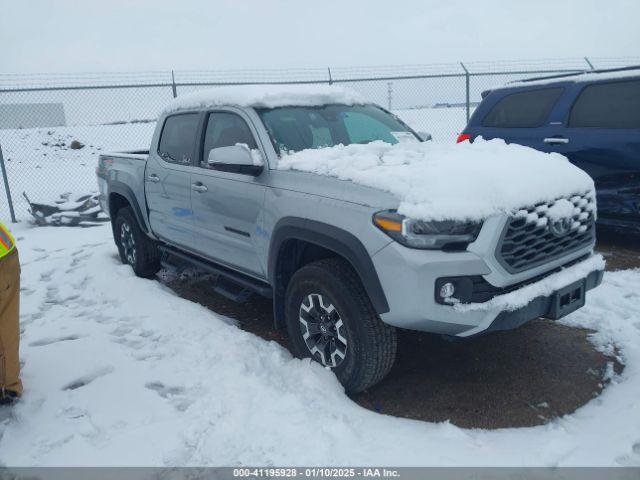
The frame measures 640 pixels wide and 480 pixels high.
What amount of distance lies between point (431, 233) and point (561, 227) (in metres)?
0.90

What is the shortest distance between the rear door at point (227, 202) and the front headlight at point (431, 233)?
4.01ft

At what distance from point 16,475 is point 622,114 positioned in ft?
19.5

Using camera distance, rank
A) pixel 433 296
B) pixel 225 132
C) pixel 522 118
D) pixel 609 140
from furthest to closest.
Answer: pixel 522 118, pixel 609 140, pixel 225 132, pixel 433 296

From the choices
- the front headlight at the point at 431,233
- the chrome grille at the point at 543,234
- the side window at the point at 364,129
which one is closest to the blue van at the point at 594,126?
the chrome grille at the point at 543,234

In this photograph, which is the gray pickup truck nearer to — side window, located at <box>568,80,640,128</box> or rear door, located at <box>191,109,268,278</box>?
rear door, located at <box>191,109,268,278</box>

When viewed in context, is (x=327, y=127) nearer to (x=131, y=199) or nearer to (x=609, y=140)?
(x=131, y=199)

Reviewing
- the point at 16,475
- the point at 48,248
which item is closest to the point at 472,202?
Result: the point at 16,475

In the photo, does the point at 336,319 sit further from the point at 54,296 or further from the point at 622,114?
the point at 622,114

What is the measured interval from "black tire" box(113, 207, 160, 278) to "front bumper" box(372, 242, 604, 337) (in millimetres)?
3572

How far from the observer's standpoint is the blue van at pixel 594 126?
17.0 feet

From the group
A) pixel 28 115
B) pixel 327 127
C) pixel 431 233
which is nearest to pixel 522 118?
pixel 327 127

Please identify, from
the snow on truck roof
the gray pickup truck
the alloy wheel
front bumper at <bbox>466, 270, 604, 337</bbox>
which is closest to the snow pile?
the gray pickup truck

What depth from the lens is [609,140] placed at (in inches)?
207

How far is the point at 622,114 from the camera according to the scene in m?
5.29
